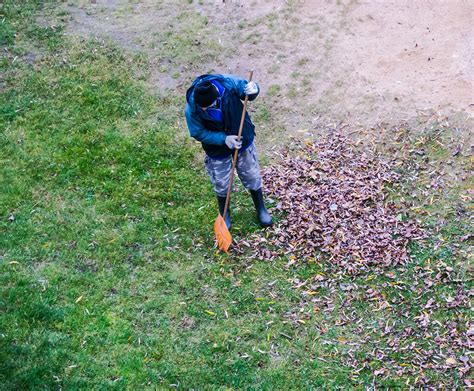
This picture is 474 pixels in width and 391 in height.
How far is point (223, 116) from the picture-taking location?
6.20 m

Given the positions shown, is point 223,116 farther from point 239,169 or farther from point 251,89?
point 239,169

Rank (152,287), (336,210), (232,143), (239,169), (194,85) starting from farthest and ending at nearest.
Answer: (336,210) → (239,169) → (152,287) → (232,143) → (194,85)

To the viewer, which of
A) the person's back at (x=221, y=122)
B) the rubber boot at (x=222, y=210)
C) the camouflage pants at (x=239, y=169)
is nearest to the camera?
the person's back at (x=221, y=122)

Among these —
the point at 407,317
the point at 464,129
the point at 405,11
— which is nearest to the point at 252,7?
the point at 405,11

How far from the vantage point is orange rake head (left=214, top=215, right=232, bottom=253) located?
6.75m

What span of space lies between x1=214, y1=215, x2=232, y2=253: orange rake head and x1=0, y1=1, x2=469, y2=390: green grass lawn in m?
0.12

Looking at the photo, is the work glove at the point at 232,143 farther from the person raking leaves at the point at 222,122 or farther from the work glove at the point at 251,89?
the work glove at the point at 251,89

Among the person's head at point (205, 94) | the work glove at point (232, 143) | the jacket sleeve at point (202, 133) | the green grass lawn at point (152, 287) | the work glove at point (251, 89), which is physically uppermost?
the person's head at point (205, 94)

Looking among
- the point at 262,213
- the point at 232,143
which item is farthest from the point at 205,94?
the point at 262,213

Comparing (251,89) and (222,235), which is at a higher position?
(251,89)

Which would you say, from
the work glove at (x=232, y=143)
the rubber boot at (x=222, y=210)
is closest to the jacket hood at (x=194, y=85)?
the work glove at (x=232, y=143)

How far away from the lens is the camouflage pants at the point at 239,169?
Result: 655cm

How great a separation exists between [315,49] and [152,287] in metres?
4.35

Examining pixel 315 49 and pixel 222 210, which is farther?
pixel 315 49
